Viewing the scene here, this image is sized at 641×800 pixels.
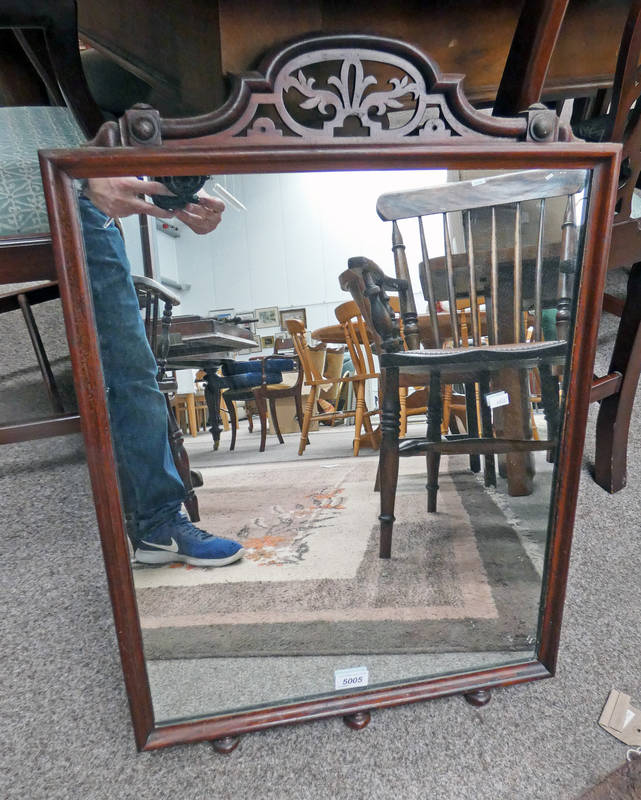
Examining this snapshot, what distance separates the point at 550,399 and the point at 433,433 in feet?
0.49

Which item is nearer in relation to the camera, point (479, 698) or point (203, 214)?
point (203, 214)

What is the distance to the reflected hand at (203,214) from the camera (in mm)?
541

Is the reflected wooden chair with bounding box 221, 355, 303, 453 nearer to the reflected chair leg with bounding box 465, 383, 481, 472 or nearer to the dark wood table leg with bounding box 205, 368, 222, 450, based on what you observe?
the dark wood table leg with bounding box 205, 368, 222, 450

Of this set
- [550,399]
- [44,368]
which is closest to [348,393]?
[550,399]

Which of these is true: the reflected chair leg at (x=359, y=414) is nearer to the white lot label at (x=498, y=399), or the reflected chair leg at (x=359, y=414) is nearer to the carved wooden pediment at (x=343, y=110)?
the white lot label at (x=498, y=399)

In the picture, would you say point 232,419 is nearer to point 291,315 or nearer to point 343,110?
point 291,315

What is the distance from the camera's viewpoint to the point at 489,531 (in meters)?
0.71

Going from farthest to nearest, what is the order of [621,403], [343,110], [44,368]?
1. [621,403]
2. [44,368]
3. [343,110]

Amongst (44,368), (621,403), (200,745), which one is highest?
(44,368)

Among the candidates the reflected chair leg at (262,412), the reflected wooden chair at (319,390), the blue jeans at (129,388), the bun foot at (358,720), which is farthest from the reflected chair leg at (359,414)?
the bun foot at (358,720)

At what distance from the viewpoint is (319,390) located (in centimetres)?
66

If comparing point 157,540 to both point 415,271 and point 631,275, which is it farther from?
point 631,275

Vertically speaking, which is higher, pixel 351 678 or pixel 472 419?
pixel 472 419

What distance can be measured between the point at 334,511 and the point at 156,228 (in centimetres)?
39
